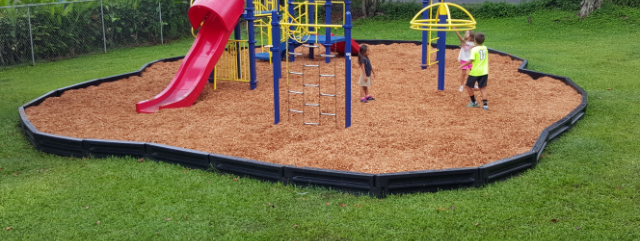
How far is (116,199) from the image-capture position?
7.09m

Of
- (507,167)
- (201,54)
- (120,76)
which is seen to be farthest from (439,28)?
(120,76)

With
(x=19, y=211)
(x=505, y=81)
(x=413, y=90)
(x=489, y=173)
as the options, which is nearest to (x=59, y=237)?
(x=19, y=211)

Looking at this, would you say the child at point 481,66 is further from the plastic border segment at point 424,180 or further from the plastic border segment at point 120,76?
the plastic border segment at point 120,76

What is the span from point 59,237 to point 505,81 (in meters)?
10.1

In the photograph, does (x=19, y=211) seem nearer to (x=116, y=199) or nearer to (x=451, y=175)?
(x=116, y=199)

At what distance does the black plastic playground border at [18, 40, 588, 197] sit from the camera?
7047mm

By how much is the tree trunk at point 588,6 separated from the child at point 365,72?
14.1 meters

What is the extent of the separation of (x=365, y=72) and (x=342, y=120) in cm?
148

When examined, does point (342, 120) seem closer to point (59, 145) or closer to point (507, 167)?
point (507, 167)

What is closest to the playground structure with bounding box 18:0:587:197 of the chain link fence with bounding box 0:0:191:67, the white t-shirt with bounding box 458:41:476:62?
the white t-shirt with bounding box 458:41:476:62

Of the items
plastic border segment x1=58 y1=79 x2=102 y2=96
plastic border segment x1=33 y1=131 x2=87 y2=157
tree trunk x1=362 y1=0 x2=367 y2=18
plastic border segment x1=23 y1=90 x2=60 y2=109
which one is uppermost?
tree trunk x1=362 y1=0 x2=367 y2=18

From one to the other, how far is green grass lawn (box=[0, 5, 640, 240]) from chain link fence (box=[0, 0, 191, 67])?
8.81 meters

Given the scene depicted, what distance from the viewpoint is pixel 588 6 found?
22.3 metres

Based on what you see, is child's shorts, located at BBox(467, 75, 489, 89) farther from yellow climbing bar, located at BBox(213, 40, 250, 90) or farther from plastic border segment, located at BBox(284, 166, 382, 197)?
yellow climbing bar, located at BBox(213, 40, 250, 90)
